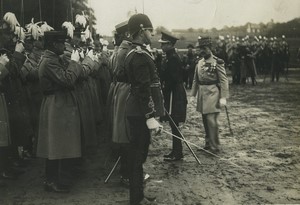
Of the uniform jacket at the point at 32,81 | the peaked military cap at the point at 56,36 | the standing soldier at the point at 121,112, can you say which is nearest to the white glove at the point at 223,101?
the standing soldier at the point at 121,112

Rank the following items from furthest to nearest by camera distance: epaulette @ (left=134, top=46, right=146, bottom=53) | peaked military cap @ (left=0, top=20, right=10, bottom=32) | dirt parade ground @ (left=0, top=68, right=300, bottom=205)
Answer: peaked military cap @ (left=0, top=20, right=10, bottom=32) < dirt parade ground @ (left=0, top=68, right=300, bottom=205) < epaulette @ (left=134, top=46, right=146, bottom=53)

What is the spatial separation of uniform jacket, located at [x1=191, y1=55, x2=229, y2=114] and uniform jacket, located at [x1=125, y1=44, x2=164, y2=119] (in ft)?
10.2

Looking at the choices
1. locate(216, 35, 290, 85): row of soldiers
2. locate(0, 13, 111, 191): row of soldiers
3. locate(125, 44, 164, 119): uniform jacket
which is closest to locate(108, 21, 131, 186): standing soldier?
locate(0, 13, 111, 191): row of soldiers

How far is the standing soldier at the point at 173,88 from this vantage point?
25.9ft

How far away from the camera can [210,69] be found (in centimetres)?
852

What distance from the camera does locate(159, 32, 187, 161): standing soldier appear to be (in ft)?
25.9

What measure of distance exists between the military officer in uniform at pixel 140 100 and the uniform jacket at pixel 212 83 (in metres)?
2.96

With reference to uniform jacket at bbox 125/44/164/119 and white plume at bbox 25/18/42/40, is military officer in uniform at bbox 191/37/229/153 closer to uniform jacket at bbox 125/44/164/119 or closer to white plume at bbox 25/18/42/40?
white plume at bbox 25/18/42/40

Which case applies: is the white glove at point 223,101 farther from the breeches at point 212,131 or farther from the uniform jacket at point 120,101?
the uniform jacket at point 120,101

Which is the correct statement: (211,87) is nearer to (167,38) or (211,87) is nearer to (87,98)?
(167,38)

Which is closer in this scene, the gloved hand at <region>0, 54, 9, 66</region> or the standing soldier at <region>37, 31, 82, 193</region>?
the standing soldier at <region>37, 31, 82, 193</region>

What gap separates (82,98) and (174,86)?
164 cm

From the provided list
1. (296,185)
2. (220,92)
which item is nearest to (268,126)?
(220,92)

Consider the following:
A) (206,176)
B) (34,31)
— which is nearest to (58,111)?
(206,176)
